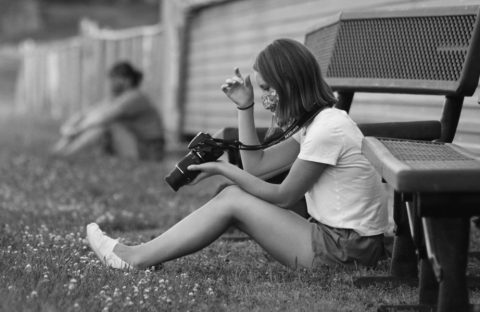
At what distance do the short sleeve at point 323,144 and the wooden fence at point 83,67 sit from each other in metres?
11.0

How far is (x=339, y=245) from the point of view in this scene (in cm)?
413

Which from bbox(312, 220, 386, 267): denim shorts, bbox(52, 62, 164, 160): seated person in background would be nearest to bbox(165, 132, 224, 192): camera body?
bbox(312, 220, 386, 267): denim shorts

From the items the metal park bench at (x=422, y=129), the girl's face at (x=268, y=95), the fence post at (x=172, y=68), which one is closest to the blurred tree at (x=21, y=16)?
the fence post at (x=172, y=68)

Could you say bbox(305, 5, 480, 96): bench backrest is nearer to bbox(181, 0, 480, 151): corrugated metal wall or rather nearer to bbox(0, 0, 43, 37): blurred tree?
bbox(181, 0, 480, 151): corrugated metal wall

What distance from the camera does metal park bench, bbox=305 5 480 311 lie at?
3068mm

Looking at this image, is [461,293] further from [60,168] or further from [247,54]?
[247,54]

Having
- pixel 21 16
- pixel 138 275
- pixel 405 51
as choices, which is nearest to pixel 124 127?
pixel 405 51

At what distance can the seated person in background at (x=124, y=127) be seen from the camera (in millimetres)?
11492

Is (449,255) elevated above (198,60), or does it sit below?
above

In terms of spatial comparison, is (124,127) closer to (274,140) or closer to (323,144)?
(274,140)

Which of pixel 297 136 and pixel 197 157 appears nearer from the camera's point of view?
pixel 197 157

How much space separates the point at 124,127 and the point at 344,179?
781 centimetres

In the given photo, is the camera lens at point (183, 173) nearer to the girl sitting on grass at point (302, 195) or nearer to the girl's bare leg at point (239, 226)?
the girl sitting on grass at point (302, 195)

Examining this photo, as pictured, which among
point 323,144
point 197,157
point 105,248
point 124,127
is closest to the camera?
point 323,144
